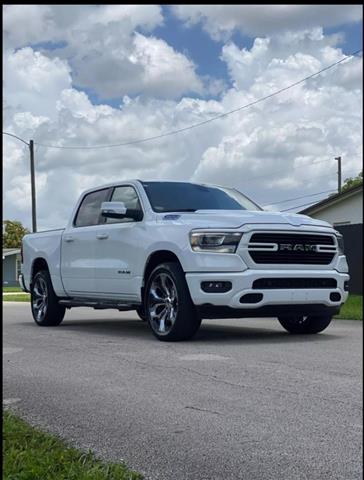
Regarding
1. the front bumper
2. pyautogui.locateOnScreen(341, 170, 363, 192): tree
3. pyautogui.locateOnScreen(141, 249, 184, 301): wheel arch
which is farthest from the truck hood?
pyautogui.locateOnScreen(341, 170, 363, 192): tree

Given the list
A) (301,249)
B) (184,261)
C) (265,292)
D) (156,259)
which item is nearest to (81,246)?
(265,292)

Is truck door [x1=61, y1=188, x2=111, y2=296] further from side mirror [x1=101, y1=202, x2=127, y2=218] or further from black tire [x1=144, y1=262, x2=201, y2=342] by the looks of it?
black tire [x1=144, y1=262, x2=201, y2=342]

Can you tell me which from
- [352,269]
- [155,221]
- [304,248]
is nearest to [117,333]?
[155,221]

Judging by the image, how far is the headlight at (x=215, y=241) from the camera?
3.37 metres

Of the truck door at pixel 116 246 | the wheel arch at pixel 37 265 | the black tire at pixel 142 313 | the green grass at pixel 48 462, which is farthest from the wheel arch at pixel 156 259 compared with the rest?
the wheel arch at pixel 37 265

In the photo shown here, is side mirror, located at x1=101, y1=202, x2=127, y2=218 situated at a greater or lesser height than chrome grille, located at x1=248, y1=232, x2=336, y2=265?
greater

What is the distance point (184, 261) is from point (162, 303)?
84 cm

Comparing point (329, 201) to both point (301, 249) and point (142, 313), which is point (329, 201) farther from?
point (142, 313)

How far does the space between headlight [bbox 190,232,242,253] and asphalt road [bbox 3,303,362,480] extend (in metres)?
0.46

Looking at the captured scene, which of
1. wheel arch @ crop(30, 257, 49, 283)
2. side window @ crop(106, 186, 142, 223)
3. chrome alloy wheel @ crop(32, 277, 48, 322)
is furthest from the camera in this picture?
chrome alloy wheel @ crop(32, 277, 48, 322)

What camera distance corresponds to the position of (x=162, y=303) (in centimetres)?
505

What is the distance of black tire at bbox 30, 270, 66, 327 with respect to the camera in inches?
98.4

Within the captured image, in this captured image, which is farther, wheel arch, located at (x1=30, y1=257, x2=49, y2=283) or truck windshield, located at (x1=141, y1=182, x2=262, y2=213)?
truck windshield, located at (x1=141, y1=182, x2=262, y2=213)

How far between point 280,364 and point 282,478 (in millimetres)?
1025
